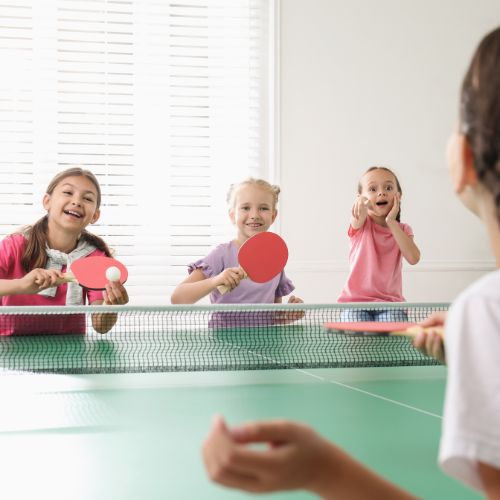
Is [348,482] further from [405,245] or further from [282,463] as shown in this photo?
[405,245]

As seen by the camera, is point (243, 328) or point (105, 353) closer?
point (105, 353)

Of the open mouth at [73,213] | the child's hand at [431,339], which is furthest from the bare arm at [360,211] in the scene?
the child's hand at [431,339]

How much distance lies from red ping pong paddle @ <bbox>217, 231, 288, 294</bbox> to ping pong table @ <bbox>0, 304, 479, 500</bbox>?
35.2 inches

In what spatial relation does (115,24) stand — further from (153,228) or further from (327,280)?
(327,280)

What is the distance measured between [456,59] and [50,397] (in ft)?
19.4

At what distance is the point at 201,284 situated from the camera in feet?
13.5

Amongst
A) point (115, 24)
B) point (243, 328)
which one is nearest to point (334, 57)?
point (115, 24)

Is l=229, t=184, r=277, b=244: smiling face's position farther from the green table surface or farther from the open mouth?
the green table surface

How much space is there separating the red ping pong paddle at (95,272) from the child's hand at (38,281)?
0.08 m

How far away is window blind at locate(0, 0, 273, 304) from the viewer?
6516mm

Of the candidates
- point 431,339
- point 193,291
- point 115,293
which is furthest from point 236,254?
point 431,339

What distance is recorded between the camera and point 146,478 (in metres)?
1.36

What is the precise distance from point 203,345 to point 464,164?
2579 mm

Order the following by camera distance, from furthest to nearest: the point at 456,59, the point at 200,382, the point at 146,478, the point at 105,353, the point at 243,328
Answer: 1. the point at 456,59
2. the point at 243,328
3. the point at 105,353
4. the point at 200,382
5. the point at 146,478
